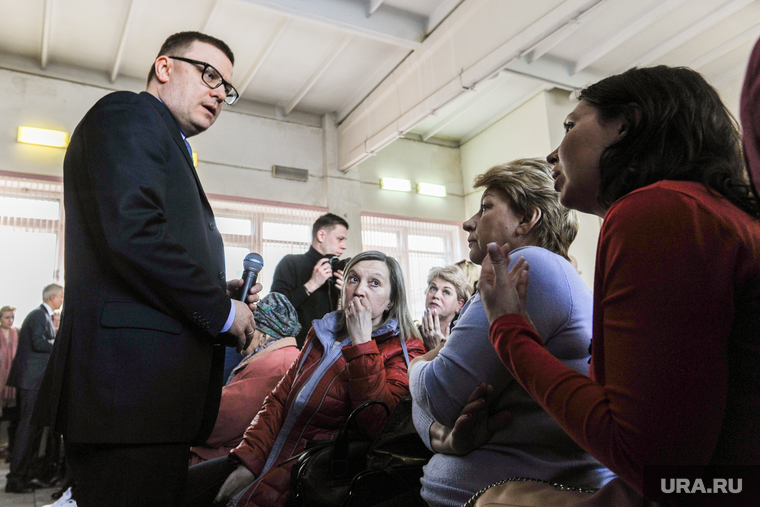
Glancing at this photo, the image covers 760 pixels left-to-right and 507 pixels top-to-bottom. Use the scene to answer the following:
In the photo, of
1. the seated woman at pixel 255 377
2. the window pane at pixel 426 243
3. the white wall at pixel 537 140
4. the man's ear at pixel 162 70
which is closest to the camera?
the man's ear at pixel 162 70

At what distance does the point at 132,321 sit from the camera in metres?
1.09

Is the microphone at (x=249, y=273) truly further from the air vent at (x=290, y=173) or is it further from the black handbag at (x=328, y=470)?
the air vent at (x=290, y=173)

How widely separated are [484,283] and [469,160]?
291 inches

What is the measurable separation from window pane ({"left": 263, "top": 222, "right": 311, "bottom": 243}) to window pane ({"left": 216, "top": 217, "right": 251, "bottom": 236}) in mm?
235

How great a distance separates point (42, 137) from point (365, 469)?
5.88 metres

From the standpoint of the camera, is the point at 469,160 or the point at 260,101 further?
the point at 469,160

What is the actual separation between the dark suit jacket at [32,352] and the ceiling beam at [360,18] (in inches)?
139

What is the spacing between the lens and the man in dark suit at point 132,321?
3.46 ft

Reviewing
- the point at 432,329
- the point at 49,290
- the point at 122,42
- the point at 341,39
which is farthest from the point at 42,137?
the point at 432,329

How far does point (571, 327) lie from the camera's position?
101 centimetres

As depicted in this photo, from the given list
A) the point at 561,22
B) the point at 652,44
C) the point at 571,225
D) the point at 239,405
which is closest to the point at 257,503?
the point at 239,405

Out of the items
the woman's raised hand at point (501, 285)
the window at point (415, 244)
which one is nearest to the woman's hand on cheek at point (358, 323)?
the woman's raised hand at point (501, 285)

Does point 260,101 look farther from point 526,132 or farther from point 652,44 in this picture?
point 652,44

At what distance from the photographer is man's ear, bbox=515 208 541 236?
1.30m
